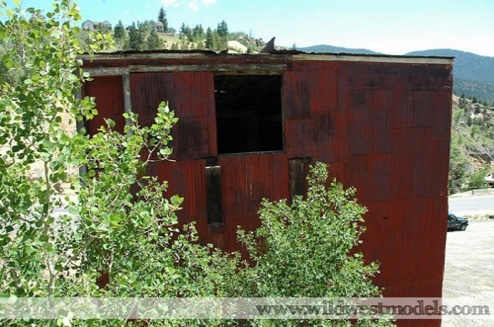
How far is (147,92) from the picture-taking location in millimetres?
6965

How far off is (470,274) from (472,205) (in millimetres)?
30091

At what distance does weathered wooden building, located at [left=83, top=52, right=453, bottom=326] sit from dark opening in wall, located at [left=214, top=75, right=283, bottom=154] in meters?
0.96

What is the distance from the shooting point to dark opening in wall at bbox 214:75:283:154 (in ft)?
35.8

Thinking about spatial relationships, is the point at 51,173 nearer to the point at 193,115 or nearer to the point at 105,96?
the point at 105,96

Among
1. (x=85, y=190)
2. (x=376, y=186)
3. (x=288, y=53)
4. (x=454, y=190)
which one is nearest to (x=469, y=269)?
(x=376, y=186)

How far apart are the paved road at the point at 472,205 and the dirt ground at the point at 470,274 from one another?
35.4 feet

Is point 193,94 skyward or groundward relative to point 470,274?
skyward

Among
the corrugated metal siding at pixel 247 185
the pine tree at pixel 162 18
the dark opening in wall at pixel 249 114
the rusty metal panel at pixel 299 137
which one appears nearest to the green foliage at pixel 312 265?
the corrugated metal siding at pixel 247 185

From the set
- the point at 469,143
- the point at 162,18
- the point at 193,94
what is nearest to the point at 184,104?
the point at 193,94

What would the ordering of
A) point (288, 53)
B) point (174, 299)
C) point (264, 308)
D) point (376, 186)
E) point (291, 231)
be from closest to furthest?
point (174, 299) → point (264, 308) → point (291, 231) → point (288, 53) → point (376, 186)

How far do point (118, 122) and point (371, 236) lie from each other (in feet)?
19.7


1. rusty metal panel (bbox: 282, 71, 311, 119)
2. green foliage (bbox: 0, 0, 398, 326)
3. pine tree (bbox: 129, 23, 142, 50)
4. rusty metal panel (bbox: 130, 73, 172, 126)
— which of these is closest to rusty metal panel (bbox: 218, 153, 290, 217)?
rusty metal panel (bbox: 282, 71, 311, 119)

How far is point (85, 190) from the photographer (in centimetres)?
362

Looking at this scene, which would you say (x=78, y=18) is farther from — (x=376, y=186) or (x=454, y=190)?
(x=454, y=190)
